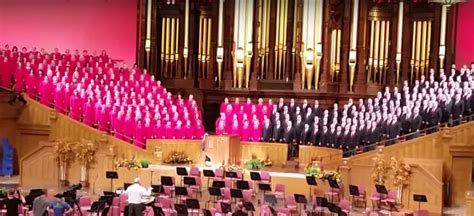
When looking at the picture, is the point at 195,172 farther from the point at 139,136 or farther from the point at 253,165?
the point at 139,136

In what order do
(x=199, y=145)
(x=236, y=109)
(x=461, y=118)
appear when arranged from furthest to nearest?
(x=236, y=109), (x=199, y=145), (x=461, y=118)

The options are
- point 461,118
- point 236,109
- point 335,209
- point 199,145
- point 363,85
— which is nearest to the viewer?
point 335,209

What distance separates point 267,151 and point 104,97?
3.95 metres

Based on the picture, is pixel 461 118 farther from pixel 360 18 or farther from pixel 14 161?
pixel 14 161

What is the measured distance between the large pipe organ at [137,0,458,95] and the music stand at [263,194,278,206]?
663 cm

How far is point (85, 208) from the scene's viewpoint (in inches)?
530

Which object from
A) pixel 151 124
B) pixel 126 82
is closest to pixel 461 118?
pixel 151 124

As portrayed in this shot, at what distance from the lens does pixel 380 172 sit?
16109 mm

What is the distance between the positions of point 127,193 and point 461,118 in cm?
724

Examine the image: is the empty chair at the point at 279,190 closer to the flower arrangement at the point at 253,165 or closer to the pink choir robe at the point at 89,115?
the flower arrangement at the point at 253,165

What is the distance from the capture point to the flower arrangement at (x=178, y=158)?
60.1 feet

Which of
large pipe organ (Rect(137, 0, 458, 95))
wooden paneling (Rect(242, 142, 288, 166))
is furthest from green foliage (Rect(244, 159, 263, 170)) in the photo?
large pipe organ (Rect(137, 0, 458, 95))

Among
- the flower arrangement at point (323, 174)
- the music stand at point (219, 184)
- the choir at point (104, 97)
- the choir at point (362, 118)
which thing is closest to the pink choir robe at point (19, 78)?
the choir at point (104, 97)

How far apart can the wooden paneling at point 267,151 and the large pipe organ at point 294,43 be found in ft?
11.6
